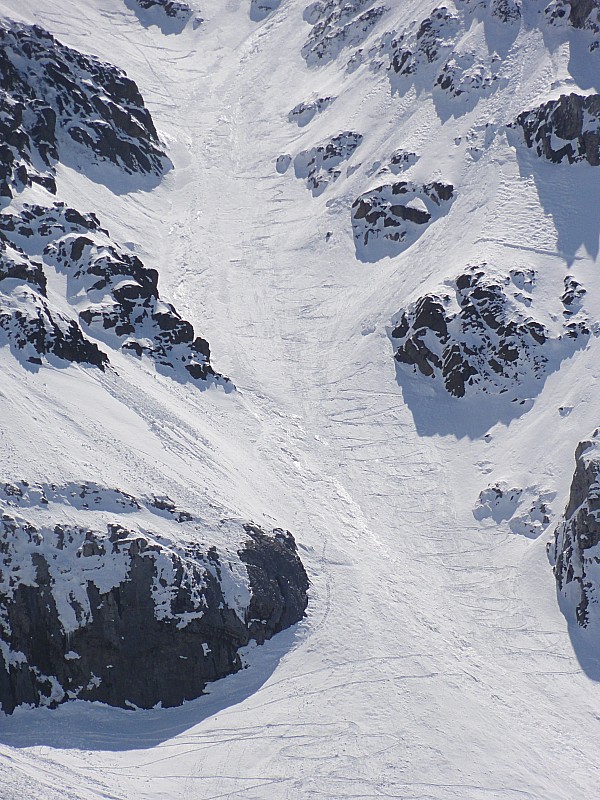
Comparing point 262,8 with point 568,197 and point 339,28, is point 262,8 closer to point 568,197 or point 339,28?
point 339,28

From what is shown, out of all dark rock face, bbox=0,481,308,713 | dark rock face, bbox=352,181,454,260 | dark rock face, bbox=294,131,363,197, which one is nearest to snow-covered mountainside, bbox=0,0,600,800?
dark rock face, bbox=0,481,308,713

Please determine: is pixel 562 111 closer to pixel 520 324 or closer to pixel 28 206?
pixel 520 324

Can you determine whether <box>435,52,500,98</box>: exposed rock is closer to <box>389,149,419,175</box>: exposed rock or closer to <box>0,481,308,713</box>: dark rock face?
<box>389,149,419,175</box>: exposed rock

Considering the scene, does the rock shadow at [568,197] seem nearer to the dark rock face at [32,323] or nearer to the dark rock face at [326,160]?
the dark rock face at [326,160]

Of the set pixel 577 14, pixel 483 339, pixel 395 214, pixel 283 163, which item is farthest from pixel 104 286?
pixel 577 14

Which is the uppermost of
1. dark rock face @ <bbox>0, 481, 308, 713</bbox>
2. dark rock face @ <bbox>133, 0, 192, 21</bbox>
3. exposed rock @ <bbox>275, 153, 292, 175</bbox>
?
dark rock face @ <bbox>133, 0, 192, 21</bbox>

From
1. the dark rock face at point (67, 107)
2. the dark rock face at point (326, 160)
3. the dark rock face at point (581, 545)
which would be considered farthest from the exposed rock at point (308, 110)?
the dark rock face at point (581, 545)
